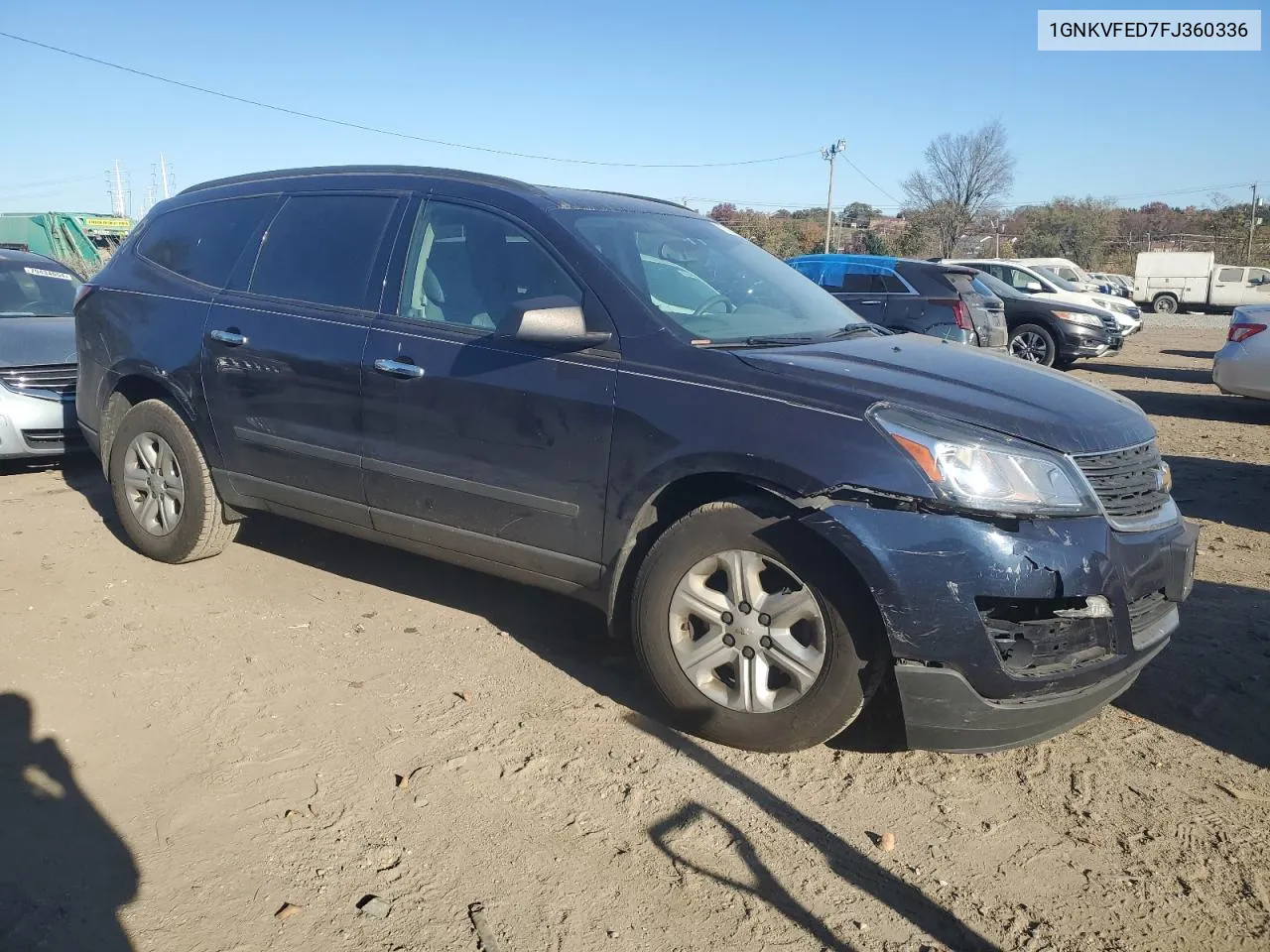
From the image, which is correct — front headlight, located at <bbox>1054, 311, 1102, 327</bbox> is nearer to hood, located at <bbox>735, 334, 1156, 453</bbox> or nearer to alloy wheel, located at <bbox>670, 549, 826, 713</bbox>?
hood, located at <bbox>735, 334, 1156, 453</bbox>

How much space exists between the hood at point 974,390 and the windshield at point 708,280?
289 mm

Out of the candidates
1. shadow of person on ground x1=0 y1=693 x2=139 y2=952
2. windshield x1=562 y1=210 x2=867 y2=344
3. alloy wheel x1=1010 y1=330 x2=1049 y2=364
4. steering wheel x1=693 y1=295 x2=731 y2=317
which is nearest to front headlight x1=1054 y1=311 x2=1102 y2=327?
alloy wheel x1=1010 y1=330 x2=1049 y2=364

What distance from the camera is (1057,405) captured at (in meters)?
3.22

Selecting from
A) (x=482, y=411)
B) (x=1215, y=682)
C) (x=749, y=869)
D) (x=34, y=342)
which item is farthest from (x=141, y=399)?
(x=1215, y=682)

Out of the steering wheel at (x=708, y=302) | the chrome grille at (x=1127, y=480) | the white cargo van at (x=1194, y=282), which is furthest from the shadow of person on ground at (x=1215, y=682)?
the white cargo van at (x=1194, y=282)

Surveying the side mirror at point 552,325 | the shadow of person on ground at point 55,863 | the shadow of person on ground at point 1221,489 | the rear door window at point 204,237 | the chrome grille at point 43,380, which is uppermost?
the rear door window at point 204,237

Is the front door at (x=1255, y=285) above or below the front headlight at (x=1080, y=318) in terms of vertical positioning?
above

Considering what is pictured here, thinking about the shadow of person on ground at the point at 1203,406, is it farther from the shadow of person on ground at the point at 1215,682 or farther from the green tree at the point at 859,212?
the green tree at the point at 859,212

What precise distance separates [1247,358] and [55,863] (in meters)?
10.4

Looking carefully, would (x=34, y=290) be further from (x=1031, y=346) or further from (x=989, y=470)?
(x=1031, y=346)

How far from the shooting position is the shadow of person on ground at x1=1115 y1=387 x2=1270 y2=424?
1080cm

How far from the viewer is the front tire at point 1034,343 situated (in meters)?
15.1

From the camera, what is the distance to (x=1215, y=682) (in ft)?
12.5

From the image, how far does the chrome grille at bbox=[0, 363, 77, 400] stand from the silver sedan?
10.1 metres
